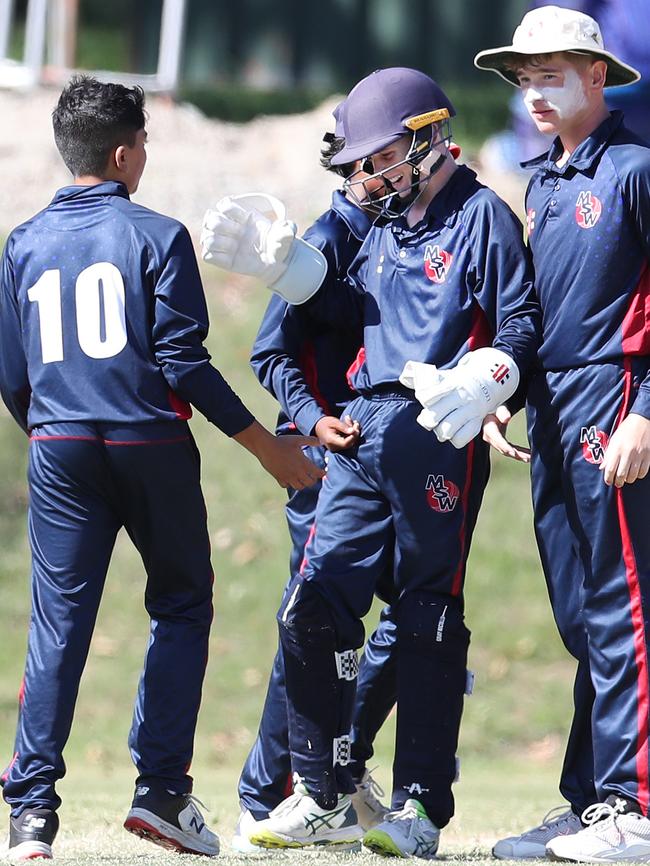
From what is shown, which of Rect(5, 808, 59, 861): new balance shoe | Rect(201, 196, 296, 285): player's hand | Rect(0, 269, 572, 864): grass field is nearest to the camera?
Rect(5, 808, 59, 861): new balance shoe

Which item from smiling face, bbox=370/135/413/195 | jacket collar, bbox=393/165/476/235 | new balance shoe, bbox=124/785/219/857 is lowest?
new balance shoe, bbox=124/785/219/857

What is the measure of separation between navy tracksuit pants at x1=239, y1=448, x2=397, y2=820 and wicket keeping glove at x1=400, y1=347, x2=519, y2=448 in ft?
2.64

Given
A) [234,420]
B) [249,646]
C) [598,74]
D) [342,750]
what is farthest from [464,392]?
[249,646]

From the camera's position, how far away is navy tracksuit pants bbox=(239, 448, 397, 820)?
190 inches

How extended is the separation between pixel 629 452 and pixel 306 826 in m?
1.35

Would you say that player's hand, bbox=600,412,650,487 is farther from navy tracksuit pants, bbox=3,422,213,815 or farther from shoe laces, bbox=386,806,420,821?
navy tracksuit pants, bbox=3,422,213,815

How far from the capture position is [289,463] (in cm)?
455

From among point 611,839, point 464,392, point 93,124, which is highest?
point 93,124

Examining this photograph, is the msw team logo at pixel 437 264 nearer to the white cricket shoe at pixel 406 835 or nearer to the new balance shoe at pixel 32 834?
the white cricket shoe at pixel 406 835

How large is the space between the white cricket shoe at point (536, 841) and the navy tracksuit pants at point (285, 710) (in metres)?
0.63

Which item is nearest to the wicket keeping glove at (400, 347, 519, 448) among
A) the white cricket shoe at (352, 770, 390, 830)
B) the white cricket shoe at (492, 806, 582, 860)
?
the white cricket shoe at (492, 806, 582, 860)

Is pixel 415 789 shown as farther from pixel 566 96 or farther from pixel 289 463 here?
pixel 566 96

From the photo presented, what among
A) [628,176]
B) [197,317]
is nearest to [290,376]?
[197,317]

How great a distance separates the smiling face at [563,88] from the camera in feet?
14.4
